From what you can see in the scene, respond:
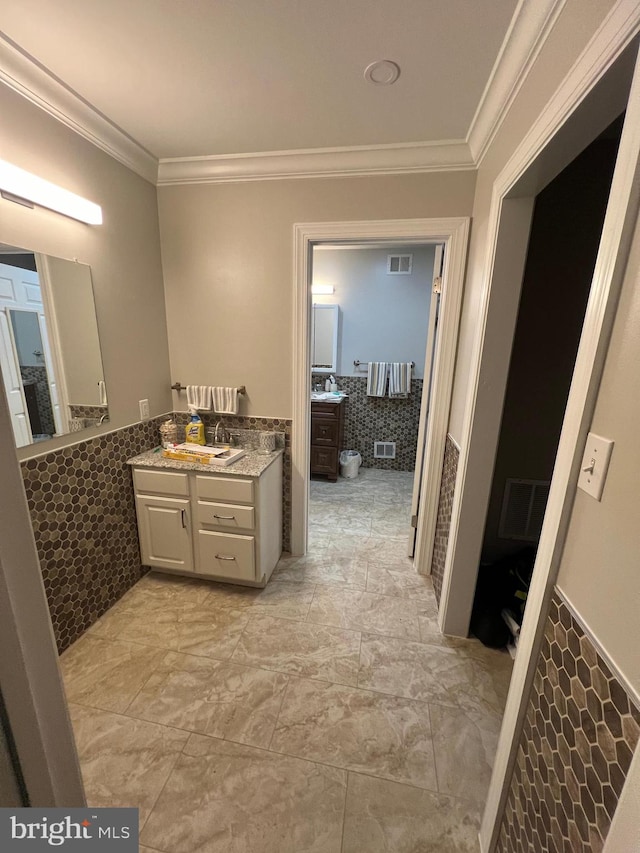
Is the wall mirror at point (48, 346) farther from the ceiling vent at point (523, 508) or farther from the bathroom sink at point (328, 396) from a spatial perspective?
the ceiling vent at point (523, 508)

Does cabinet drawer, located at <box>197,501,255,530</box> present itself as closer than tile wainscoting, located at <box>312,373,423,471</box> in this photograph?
Yes

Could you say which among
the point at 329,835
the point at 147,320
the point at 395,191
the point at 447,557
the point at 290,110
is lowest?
the point at 329,835

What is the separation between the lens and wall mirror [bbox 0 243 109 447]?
Answer: 138 centimetres

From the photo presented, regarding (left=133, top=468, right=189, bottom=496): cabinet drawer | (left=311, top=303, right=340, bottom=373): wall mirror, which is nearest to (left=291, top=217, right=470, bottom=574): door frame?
(left=133, top=468, right=189, bottom=496): cabinet drawer

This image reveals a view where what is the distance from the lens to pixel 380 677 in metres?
1.55

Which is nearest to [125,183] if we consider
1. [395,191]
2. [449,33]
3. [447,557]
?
[395,191]

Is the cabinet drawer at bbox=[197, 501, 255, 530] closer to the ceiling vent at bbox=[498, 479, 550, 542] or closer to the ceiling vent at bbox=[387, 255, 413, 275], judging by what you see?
the ceiling vent at bbox=[498, 479, 550, 542]

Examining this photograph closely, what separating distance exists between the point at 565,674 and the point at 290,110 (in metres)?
2.21

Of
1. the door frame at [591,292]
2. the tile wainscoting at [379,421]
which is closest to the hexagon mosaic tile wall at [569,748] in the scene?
the door frame at [591,292]

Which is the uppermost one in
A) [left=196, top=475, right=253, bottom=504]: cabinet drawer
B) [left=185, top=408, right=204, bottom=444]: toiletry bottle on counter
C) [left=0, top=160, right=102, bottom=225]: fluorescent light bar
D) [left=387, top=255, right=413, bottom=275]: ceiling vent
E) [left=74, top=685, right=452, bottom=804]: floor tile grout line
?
[left=387, top=255, right=413, bottom=275]: ceiling vent

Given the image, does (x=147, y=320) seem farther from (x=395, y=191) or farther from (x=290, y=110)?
(x=395, y=191)

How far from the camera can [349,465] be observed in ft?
12.8

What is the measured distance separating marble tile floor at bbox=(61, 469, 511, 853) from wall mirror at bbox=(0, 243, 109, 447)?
1117 millimetres

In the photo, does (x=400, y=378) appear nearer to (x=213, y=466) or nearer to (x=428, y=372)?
(x=428, y=372)
